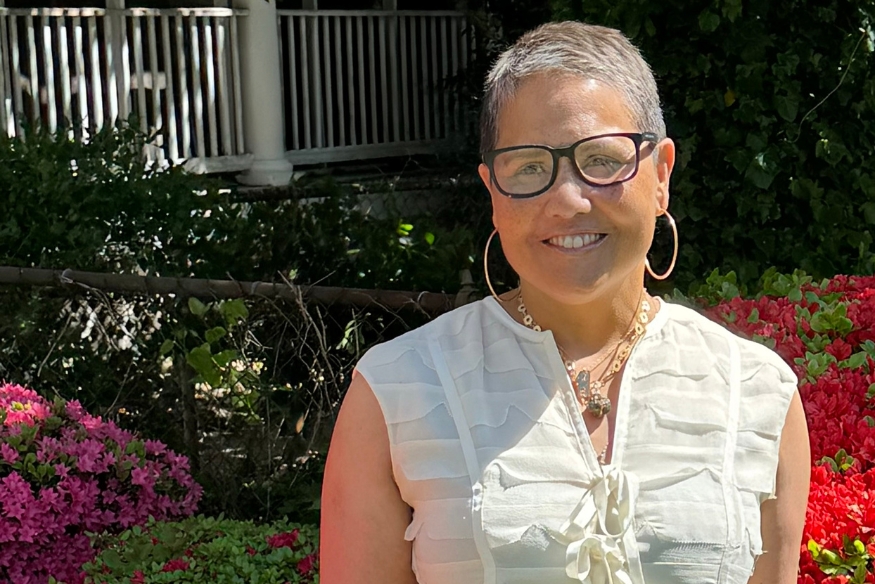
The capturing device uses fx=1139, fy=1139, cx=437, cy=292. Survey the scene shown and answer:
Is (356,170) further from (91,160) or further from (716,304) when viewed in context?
(716,304)

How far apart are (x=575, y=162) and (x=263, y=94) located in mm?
7495

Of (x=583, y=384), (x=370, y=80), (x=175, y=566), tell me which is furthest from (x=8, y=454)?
(x=370, y=80)

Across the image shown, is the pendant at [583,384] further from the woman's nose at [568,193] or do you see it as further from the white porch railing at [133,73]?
the white porch railing at [133,73]

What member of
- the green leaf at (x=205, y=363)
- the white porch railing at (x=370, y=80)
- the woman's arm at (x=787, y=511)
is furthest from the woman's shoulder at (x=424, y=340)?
the white porch railing at (x=370, y=80)

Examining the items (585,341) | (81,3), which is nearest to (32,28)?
(81,3)

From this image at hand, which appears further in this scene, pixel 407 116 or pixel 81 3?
pixel 407 116

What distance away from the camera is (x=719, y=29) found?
5.25 meters

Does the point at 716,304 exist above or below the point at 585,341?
below

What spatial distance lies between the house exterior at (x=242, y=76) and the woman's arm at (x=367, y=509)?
547 cm

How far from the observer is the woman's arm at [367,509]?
1.74 meters

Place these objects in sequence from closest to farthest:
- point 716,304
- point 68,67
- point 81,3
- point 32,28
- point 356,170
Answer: point 716,304 → point 32,28 → point 68,67 → point 81,3 → point 356,170

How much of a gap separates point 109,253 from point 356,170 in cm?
515

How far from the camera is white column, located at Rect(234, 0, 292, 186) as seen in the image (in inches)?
350

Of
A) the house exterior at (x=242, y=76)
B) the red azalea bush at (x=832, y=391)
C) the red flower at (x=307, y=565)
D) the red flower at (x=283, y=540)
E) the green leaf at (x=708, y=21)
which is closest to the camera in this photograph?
the red azalea bush at (x=832, y=391)
